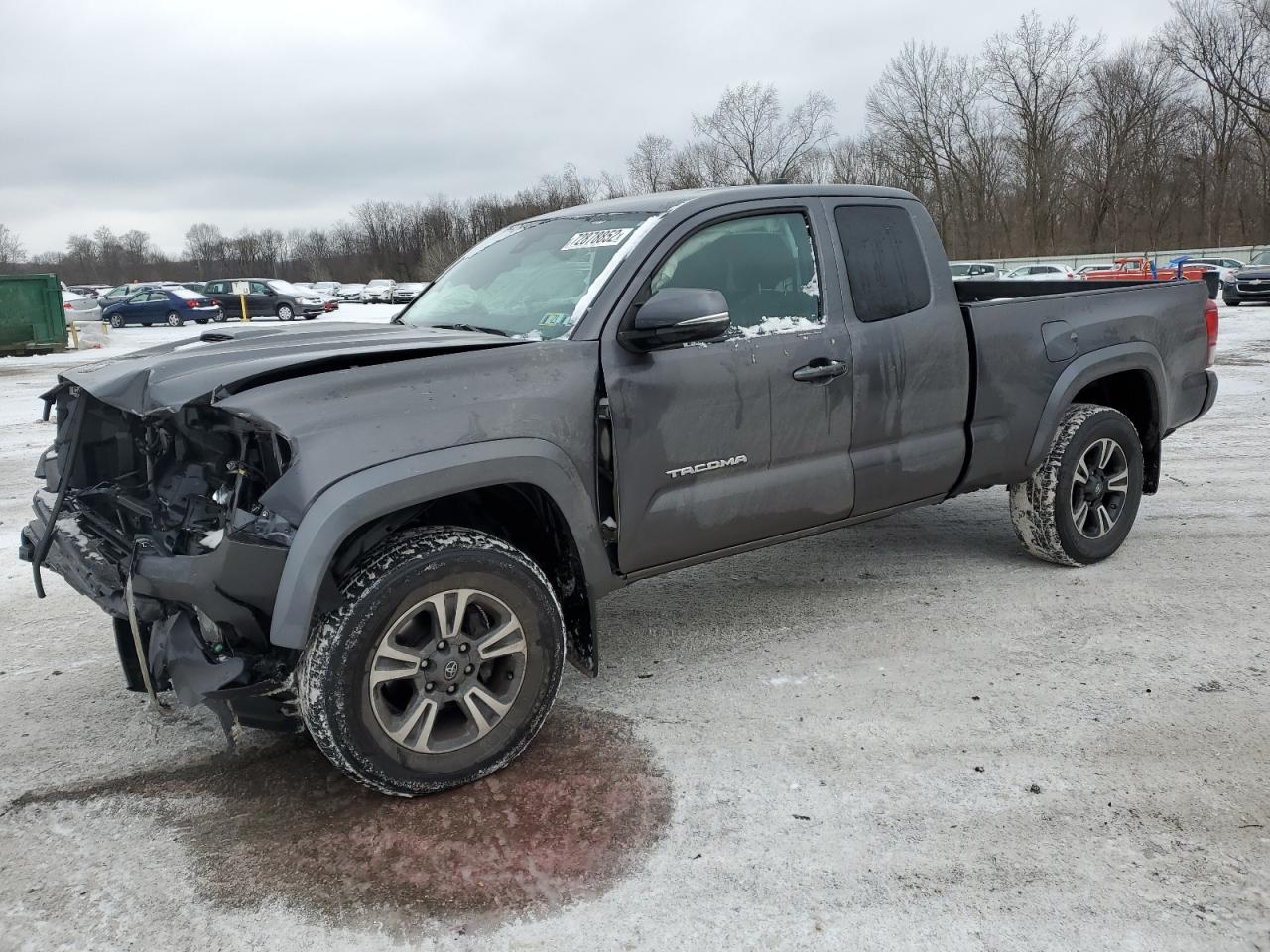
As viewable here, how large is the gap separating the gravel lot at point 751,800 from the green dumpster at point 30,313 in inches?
795

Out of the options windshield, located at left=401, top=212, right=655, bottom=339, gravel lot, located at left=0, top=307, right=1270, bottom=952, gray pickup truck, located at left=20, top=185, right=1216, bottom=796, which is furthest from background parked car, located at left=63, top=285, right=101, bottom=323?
gray pickup truck, located at left=20, top=185, right=1216, bottom=796

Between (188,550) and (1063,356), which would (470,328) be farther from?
(1063,356)

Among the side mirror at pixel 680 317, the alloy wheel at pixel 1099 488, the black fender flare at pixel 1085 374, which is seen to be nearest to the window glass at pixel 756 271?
the side mirror at pixel 680 317

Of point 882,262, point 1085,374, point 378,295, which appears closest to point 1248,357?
point 1085,374

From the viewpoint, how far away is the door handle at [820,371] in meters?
3.87

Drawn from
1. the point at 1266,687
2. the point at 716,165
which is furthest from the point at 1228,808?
the point at 716,165

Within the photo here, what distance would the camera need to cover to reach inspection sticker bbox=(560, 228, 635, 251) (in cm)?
382

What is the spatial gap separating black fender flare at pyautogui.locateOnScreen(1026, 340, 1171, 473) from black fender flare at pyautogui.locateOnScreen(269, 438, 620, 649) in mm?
2478

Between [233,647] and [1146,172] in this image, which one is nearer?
[233,647]

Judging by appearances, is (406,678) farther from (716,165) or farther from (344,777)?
(716,165)

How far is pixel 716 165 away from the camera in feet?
171

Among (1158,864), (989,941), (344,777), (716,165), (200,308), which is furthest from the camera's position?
(716,165)

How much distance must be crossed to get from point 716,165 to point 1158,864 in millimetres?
52487

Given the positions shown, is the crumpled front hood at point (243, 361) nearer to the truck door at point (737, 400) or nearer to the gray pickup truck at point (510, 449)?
the gray pickup truck at point (510, 449)
